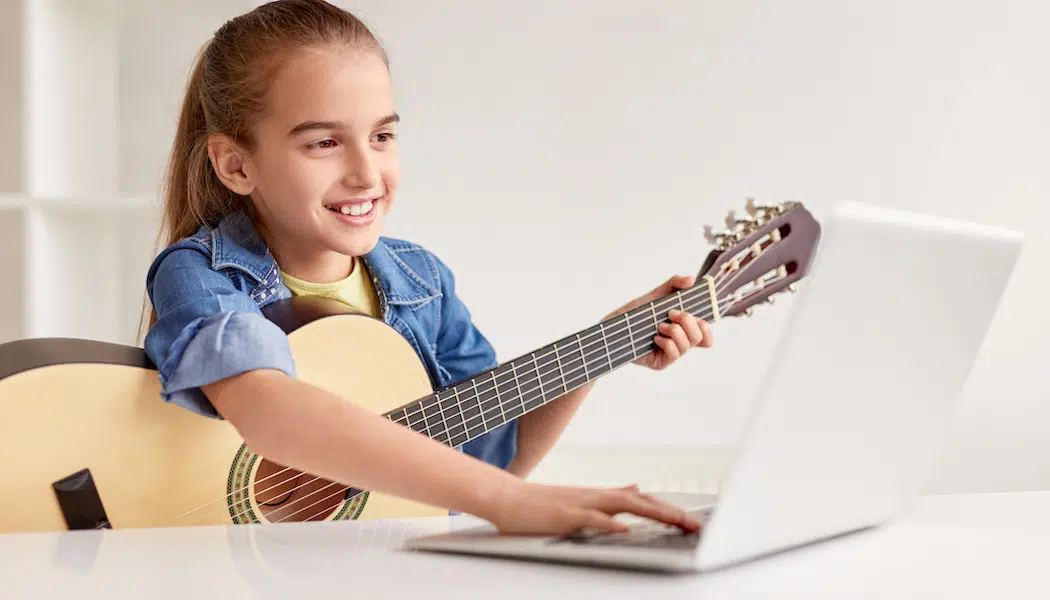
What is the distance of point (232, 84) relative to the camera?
1.21 m

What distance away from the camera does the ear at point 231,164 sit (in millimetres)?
1219

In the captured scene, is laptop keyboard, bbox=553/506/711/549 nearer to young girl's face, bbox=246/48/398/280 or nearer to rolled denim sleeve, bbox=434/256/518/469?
young girl's face, bbox=246/48/398/280

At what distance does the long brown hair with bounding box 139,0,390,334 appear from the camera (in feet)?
3.86

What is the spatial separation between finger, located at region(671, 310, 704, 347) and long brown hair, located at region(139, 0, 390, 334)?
0.45 metres

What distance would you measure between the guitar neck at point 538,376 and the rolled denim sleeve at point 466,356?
0.22 metres

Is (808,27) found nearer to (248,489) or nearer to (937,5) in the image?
(937,5)

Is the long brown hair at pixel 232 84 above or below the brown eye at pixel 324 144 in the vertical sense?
above

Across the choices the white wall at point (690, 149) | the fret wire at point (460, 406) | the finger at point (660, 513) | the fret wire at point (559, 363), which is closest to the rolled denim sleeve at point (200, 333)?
the fret wire at point (460, 406)

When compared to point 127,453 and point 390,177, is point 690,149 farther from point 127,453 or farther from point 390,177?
point 127,453

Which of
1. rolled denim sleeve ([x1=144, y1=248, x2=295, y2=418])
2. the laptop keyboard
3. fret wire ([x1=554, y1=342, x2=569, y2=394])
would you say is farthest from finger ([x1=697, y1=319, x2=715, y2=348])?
the laptop keyboard

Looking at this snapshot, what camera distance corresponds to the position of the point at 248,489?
1055mm

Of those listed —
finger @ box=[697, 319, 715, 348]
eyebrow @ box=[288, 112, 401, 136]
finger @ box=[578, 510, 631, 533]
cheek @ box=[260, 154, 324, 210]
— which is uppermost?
eyebrow @ box=[288, 112, 401, 136]

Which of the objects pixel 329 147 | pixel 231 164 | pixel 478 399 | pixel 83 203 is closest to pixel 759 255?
pixel 478 399

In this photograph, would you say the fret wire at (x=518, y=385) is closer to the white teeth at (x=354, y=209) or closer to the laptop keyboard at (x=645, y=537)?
the white teeth at (x=354, y=209)
